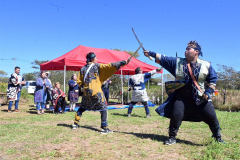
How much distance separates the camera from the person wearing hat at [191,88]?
11.8ft

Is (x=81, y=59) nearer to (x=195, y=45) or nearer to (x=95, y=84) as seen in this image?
(x=95, y=84)

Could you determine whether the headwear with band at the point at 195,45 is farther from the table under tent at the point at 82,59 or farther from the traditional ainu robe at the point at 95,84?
the table under tent at the point at 82,59

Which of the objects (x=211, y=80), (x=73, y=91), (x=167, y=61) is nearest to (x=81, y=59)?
(x=73, y=91)

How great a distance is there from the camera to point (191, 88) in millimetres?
3684

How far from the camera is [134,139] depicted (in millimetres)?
4152

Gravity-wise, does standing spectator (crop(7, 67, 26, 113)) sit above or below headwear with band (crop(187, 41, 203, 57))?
below

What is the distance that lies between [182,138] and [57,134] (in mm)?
2593

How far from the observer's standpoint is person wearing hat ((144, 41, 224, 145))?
3.61 metres

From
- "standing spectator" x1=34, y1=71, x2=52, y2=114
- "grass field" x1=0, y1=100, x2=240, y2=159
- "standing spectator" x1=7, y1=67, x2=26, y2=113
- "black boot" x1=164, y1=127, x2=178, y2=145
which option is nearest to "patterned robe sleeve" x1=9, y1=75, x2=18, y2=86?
"standing spectator" x1=7, y1=67, x2=26, y2=113

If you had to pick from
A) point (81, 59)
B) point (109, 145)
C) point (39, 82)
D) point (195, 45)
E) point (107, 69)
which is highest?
point (81, 59)

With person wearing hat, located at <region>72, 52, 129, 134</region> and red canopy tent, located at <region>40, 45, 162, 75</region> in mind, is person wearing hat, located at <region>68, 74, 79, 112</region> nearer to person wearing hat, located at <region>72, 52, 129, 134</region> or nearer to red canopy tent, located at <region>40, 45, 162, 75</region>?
red canopy tent, located at <region>40, 45, 162, 75</region>

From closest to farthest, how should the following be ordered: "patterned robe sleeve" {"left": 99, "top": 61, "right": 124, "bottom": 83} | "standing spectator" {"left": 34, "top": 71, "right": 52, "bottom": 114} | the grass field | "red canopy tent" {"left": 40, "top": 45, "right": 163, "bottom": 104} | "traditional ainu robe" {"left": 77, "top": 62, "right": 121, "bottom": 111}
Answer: the grass field < "patterned robe sleeve" {"left": 99, "top": 61, "right": 124, "bottom": 83} < "traditional ainu robe" {"left": 77, "top": 62, "right": 121, "bottom": 111} < "standing spectator" {"left": 34, "top": 71, "right": 52, "bottom": 114} < "red canopy tent" {"left": 40, "top": 45, "right": 163, "bottom": 104}

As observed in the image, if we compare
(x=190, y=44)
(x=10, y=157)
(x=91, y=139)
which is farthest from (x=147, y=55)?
(x=10, y=157)

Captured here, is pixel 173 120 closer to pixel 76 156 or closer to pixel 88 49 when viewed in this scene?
pixel 76 156
